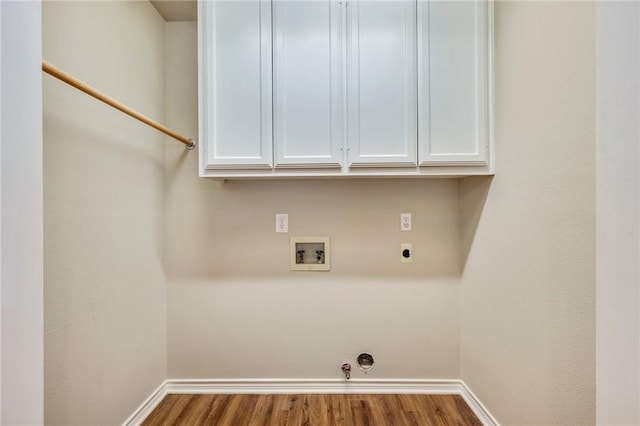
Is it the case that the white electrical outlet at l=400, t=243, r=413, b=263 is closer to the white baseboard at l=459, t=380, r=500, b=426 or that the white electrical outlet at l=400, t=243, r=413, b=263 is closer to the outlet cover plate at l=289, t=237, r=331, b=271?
the outlet cover plate at l=289, t=237, r=331, b=271

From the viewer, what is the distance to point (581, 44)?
38.1 inches

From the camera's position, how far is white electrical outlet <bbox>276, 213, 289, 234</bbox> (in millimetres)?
1866

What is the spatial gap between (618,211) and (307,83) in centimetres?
135

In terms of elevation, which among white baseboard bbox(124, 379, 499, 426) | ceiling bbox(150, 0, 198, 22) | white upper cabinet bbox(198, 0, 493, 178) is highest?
ceiling bbox(150, 0, 198, 22)

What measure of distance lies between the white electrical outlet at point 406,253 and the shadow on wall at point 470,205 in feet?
1.06

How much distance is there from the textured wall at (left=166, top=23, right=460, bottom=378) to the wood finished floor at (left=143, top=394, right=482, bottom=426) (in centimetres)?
13

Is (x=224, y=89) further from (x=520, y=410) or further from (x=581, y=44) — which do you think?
(x=520, y=410)

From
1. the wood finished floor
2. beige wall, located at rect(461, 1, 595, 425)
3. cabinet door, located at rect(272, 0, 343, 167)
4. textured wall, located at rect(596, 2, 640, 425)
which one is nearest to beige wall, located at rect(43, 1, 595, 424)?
beige wall, located at rect(461, 1, 595, 425)

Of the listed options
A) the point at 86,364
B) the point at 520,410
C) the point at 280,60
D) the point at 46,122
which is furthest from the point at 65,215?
the point at 520,410

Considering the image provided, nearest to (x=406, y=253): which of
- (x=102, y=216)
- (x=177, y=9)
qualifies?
(x=102, y=216)

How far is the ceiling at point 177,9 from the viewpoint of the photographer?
5.55 ft

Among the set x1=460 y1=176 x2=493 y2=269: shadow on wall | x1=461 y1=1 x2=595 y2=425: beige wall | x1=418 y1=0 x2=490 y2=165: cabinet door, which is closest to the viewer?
x1=461 y1=1 x2=595 y2=425: beige wall

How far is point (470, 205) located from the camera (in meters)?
1.71

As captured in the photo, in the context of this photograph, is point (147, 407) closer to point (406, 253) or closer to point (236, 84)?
point (406, 253)
